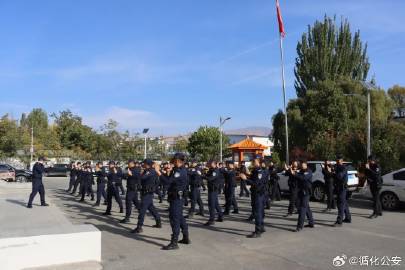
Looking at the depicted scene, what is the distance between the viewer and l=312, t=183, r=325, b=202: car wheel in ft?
58.3

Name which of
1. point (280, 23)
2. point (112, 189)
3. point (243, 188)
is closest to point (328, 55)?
point (280, 23)

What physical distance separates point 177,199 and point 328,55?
33.2m

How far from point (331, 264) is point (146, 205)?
467cm

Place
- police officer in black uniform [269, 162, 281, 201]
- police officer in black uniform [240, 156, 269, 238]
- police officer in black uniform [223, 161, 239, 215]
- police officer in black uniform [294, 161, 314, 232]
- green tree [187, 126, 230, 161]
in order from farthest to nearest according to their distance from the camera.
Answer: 1. green tree [187, 126, 230, 161]
2. police officer in black uniform [269, 162, 281, 201]
3. police officer in black uniform [223, 161, 239, 215]
4. police officer in black uniform [294, 161, 314, 232]
5. police officer in black uniform [240, 156, 269, 238]

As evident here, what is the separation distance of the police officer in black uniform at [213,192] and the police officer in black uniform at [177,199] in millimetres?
2690

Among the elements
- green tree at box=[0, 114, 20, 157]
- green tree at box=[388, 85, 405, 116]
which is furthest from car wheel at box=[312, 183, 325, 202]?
green tree at box=[388, 85, 405, 116]

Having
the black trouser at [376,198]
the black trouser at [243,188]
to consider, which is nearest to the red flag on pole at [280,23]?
the black trouser at [243,188]

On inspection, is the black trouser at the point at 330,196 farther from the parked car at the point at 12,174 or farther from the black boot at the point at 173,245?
the parked car at the point at 12,174

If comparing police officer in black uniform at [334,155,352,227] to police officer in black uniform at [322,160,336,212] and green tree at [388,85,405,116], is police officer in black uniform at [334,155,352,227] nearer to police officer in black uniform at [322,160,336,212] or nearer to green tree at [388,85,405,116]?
police officer in black uniform at [322,160,336,212]

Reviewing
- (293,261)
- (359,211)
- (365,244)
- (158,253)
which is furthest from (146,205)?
(359,211)

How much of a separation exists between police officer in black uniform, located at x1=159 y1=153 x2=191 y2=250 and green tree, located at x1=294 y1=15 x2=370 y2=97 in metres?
31.7

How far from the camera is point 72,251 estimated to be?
294 inches

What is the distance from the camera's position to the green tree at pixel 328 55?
129ft

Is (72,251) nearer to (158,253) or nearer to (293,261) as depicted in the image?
(158,253)
